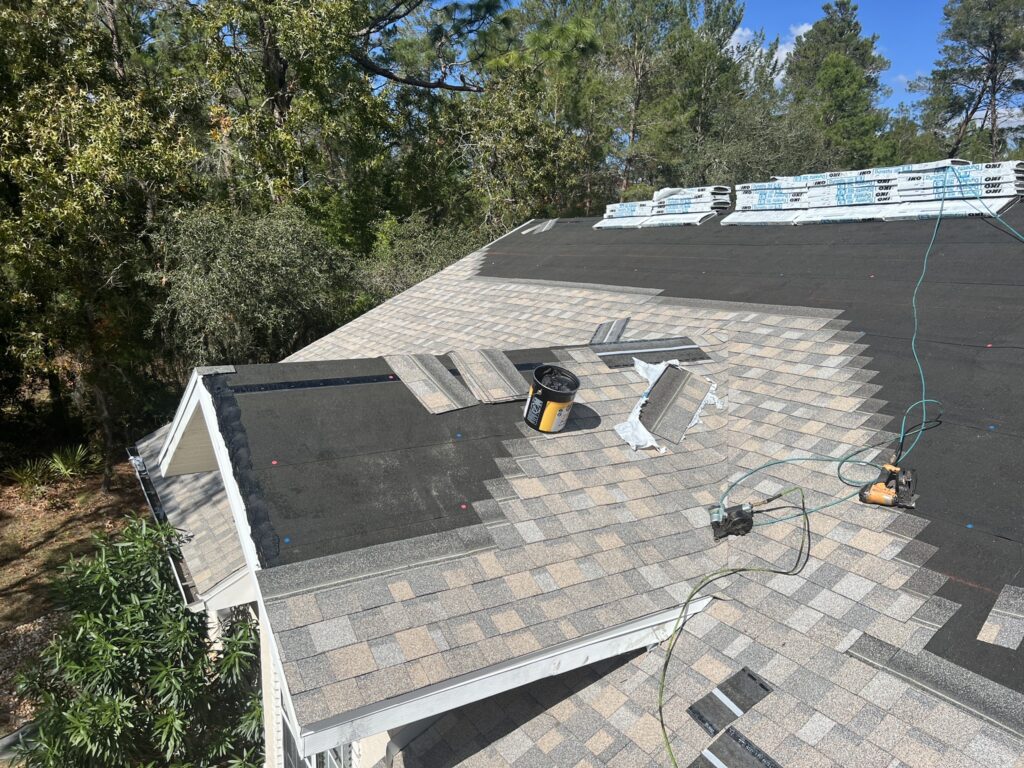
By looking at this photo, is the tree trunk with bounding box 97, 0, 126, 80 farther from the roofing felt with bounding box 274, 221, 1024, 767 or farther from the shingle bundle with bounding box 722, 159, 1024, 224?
the roofing felt with bounding box 274, 221, 1024, 767

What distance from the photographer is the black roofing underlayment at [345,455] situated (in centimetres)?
418

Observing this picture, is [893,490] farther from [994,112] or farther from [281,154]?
[994,112]

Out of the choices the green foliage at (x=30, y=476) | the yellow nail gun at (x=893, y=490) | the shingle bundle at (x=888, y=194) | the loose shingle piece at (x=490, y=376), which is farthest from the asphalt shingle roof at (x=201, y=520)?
the shingle bundle at (x=888, y=194)

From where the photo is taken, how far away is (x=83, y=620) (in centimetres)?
616

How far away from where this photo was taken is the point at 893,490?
185 inches

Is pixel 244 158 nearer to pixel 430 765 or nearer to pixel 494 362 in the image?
pixel 494 362

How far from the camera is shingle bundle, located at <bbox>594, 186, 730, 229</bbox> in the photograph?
14.7m

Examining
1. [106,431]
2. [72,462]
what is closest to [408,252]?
[106,431]

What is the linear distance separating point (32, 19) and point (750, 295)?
16300mm

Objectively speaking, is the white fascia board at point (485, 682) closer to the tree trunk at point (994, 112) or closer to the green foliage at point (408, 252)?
the green foliage at point (408, 252)

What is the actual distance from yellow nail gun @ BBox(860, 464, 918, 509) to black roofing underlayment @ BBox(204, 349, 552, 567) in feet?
9.58

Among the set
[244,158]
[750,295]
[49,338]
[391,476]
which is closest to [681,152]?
[244,158]

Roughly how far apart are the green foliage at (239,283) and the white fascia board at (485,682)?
13.5 m

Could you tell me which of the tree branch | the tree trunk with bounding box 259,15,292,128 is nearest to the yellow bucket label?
the tree trunk with bounding box 259,15,292,128
